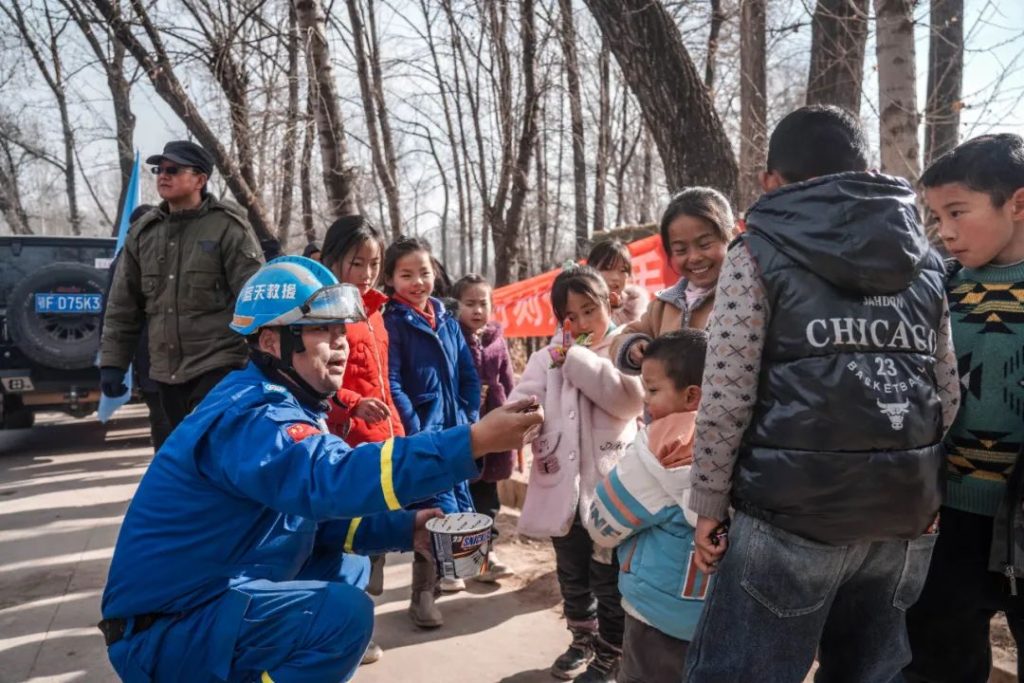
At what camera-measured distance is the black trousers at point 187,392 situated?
3.85 meters

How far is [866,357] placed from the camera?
1611 mm

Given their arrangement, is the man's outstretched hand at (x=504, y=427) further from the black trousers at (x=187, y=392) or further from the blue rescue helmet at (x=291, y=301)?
the black trousers at (x=187, y=392)

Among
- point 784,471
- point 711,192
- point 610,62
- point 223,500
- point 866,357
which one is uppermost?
point 610,62

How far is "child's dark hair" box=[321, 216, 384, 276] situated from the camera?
138 inches

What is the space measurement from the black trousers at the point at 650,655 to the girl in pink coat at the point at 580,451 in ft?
2.05

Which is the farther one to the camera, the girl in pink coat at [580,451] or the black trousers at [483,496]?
→ the black trousers at [483,496]

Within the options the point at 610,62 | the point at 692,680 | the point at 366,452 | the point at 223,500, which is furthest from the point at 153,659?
the point at 610,62

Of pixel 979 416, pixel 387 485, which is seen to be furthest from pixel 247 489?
pixel 979 416

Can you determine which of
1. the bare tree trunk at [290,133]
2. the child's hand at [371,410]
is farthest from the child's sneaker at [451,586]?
the bare tree trunk at [290,133]

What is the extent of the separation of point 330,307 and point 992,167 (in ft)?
6.00

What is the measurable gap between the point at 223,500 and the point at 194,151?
2.45 m

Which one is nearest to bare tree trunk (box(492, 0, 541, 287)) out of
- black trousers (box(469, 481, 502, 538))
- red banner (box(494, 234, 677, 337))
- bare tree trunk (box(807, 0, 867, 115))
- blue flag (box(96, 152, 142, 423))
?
red banner (box(494, 234, 677, 337))

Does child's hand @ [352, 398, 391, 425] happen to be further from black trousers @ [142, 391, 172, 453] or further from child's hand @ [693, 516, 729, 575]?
black trousers @ [142, 391, 172, 453]

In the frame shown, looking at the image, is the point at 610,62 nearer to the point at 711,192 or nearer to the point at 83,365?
the point at 83,365
